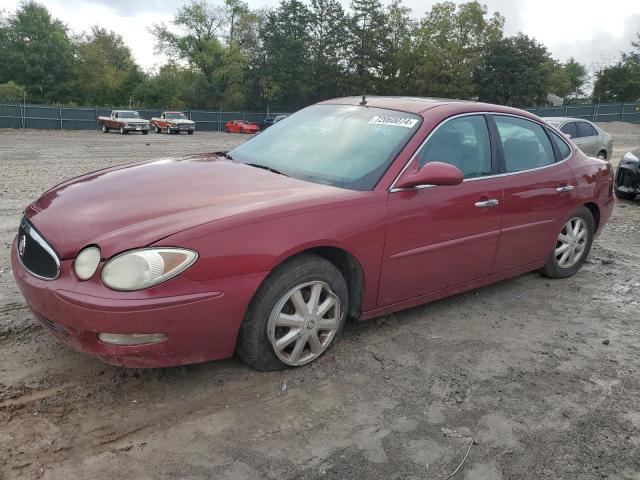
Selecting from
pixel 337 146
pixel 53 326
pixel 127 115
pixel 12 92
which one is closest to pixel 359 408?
pixel 53 326

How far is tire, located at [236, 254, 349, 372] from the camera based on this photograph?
298 cm

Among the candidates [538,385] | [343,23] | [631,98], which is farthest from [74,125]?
[631,98]

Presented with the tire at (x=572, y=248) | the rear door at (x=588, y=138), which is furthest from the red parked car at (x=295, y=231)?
the rear door at (x=588, y=138)

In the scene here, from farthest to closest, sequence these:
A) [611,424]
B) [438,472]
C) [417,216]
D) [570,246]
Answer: [570,246] → [417,216] → [611,424] → [438,472]

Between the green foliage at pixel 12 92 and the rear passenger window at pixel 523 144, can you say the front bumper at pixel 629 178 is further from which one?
the green foliage at pixel 12 92

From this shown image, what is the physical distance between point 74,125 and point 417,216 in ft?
138

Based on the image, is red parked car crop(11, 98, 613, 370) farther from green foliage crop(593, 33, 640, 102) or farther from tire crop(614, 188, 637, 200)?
green foliage crop(593, 33, 640, 102)

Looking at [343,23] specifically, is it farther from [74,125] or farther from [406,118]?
[406,118]

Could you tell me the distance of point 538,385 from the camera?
3.25m

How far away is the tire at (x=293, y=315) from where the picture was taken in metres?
2.98

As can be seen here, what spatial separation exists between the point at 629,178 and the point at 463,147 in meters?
7.07

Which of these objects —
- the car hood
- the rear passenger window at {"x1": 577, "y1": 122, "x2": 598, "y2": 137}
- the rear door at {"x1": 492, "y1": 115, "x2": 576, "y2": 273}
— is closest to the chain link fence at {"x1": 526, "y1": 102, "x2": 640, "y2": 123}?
the rear passenger window at {"x1": 577, "y1": 122, "x2": 598, "y2": 137}

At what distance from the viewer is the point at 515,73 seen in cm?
6281

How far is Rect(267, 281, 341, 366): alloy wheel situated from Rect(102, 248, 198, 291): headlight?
662mm
